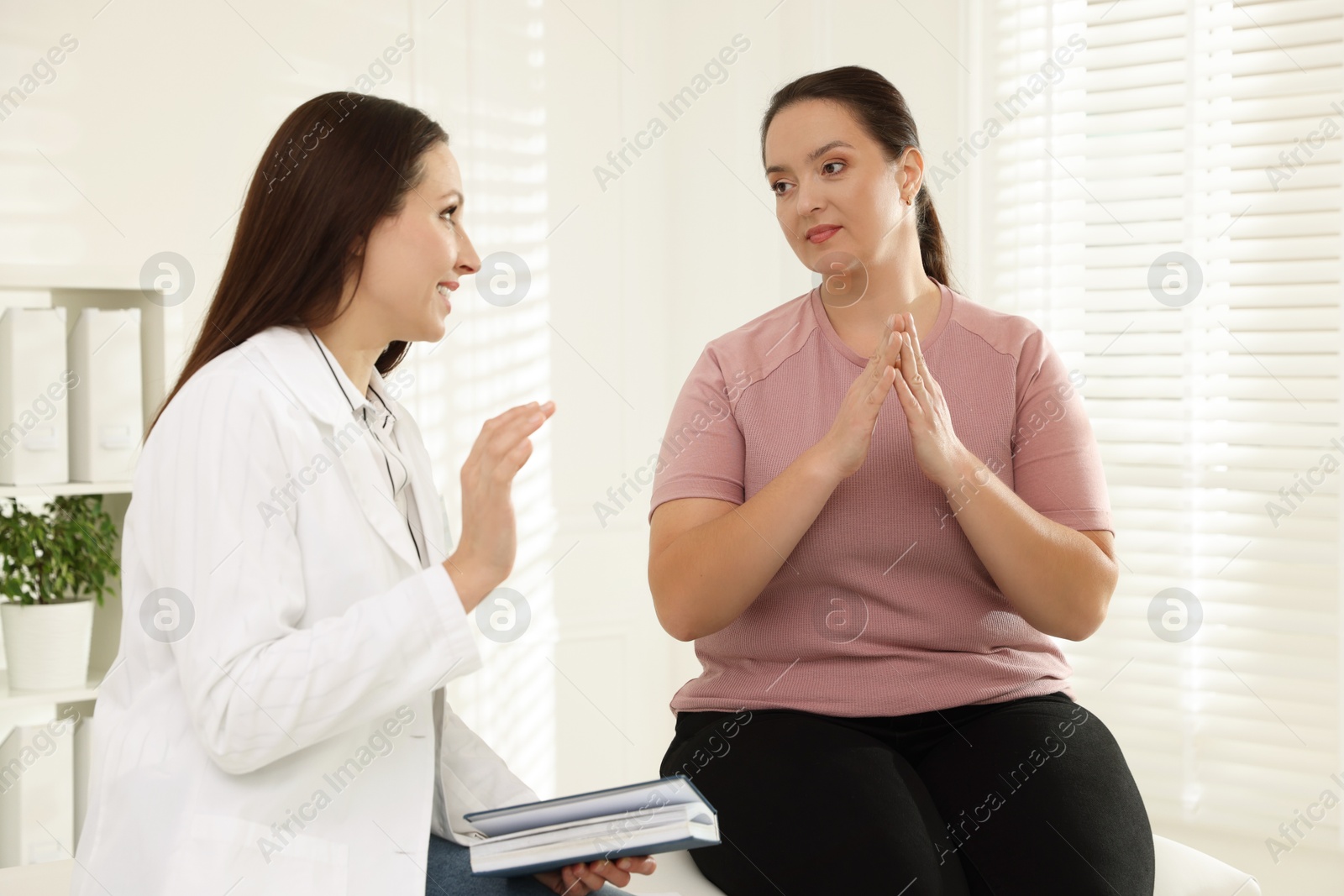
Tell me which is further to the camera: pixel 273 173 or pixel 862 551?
pixel 862 551

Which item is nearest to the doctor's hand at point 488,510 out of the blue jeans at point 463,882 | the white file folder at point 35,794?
the blue jeans at point 463,882

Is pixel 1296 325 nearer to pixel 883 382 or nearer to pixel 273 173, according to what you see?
pixel 883 382

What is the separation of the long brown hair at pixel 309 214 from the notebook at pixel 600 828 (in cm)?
58

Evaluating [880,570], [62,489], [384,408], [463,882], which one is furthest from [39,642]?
[880,570]

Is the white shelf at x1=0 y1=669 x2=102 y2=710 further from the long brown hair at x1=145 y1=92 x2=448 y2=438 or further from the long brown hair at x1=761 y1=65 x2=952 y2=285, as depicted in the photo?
the long brown hair at x1=761 y1=65 x2=952 y2=285

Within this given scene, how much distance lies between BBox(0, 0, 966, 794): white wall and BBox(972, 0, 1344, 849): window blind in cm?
27

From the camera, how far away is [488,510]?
1.09 m

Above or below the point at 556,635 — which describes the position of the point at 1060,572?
above

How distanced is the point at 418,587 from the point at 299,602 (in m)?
0.12

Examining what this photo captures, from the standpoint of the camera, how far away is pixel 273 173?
4.06 ft

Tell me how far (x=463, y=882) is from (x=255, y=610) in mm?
431

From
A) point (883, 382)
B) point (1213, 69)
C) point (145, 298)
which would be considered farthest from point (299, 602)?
point (1213, 69)

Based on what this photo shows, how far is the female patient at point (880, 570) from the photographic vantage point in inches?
54.3

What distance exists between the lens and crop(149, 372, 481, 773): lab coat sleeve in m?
1.01
